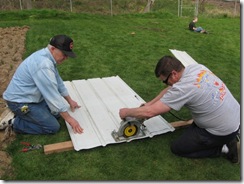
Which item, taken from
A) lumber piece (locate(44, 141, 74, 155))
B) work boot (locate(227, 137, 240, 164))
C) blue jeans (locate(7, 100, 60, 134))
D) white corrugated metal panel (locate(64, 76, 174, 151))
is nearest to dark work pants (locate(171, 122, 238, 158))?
work boot (locate(227, 137, 240, 164))

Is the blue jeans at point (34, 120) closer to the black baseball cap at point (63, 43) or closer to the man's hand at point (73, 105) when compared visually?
the man's hand at point (73, 105)

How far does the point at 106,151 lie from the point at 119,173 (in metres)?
0.39

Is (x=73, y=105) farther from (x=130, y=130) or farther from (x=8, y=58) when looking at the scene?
(x=8, y=58)

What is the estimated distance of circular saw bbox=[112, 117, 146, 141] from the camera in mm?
3232

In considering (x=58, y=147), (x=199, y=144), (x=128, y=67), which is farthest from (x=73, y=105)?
(x=128, y=67)

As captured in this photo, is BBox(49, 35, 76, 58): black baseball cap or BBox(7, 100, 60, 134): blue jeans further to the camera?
BBox(7, 100, 60, 134): blue jeans

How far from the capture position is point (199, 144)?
10.1 ft

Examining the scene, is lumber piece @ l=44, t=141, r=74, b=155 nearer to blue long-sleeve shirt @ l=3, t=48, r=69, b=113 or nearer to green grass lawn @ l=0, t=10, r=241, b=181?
green grass lawn @ l=0, t=10, r=241, b=181

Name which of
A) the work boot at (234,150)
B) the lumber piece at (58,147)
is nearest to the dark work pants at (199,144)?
the work boot at (234,150)

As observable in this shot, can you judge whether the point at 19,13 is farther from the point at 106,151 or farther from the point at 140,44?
the point at 106,151

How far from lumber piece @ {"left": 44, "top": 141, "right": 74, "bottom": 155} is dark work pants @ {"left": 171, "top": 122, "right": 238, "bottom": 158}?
126 centimetres

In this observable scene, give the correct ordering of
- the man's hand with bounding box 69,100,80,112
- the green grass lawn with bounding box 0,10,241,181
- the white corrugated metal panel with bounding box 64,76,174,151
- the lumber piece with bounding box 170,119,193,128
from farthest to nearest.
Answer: the man's hand with bounding box 69,100,80,112, the lumber piece with bounding box 170,119,193,128, the white corrugated metal panel with bounding box 64,76,174,151, the green grass lawn with bounding box 0,10,241,181

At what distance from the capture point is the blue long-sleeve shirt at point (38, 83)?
10.0ft

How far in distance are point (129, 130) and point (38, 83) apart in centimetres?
123
